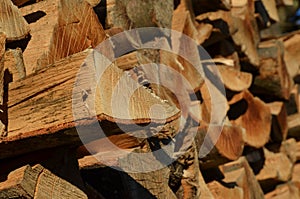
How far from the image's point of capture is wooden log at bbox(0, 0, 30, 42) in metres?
1.63

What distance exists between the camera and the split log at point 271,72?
3541mm

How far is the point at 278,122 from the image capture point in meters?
3.67

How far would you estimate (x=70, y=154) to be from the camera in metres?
1.70

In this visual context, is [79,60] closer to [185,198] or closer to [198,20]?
[185,198]

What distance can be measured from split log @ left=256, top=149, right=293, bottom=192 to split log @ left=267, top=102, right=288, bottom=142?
0.10 metres

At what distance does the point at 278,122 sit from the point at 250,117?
49cm

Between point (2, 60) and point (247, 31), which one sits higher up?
point (2, 60)

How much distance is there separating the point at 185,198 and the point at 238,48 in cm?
131

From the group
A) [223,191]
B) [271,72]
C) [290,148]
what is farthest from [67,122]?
[290,148]

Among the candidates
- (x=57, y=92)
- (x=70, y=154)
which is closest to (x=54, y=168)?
(x=70, y=154)

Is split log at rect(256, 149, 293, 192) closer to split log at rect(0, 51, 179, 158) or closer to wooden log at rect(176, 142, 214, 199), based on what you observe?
wooden log at rect(176, 142, 214, 199)

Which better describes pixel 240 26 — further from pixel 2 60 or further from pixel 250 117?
pixel 2 60

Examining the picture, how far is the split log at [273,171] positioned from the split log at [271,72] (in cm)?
30

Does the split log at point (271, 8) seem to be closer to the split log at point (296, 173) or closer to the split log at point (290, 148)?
the split log at point (290, 148)
